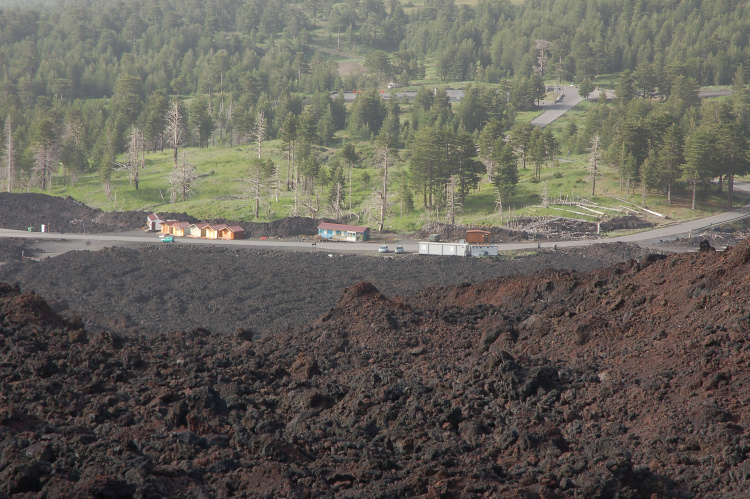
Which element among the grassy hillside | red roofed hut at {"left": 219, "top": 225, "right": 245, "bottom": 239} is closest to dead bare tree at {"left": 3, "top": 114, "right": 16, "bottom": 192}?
the grassy hillside

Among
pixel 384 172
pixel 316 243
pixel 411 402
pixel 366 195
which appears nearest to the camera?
pixel 411 402

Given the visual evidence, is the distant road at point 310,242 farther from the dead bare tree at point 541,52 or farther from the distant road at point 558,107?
the dead bare tree at point 541,52

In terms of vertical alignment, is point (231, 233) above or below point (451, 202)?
below

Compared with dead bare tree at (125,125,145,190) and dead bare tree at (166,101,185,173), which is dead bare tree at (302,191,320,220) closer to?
dead bare tree at (125,125,145,190)

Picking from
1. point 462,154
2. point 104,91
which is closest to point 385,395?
point 462,154

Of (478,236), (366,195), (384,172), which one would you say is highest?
(384,172)

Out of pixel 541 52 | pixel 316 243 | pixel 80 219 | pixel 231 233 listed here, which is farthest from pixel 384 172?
pixel 541 52

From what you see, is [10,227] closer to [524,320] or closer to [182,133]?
[182,133]

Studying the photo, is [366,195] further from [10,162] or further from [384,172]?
[10,162]
